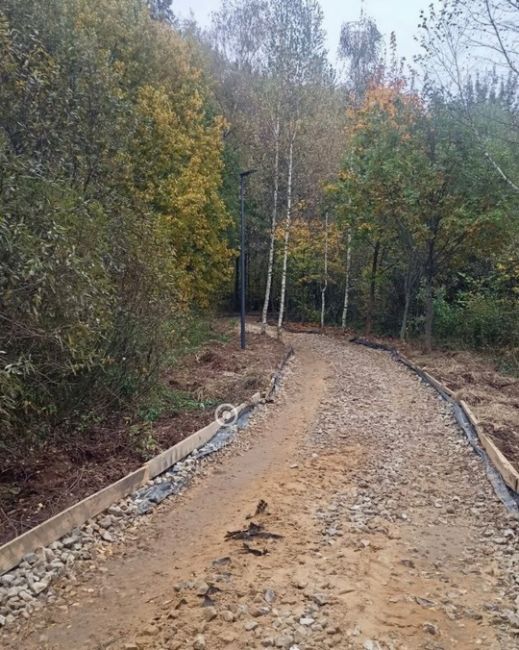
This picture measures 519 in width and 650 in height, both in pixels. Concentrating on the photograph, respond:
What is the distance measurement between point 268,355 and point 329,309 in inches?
510

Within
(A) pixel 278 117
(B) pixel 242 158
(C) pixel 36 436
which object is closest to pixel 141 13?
(A) pixel 278 117

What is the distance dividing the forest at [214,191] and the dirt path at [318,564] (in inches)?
65.2

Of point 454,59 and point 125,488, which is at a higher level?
point 454,59

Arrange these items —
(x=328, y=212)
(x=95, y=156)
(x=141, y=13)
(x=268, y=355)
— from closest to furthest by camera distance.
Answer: (x=95, y=156)
(x=268, y=355)
(x=141, y=13)
(x=328, y=212)

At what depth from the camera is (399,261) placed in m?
20.1

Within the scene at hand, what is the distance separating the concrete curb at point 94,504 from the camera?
4152 millimetres

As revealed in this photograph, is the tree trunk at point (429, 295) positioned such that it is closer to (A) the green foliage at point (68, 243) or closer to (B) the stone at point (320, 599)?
(A) the green foliage at point (68, 243)

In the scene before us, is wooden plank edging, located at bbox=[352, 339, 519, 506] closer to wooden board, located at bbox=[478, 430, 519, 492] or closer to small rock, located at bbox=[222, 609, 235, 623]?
wooden board, located at bbox=[478, 430, 519, 492]

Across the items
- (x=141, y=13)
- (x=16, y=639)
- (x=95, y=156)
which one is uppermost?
(x=141, y=13)

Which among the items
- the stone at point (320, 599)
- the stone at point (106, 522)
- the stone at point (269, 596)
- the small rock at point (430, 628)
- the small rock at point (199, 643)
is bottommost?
the stone at point (106, 522)

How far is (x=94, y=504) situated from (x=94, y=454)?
1.17 metres

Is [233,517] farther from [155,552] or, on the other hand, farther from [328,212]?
[328,212]

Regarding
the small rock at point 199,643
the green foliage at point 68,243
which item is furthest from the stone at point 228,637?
the green foliage at point 68,243

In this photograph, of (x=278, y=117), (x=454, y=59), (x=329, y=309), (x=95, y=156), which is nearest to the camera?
(x=95, y=156)
